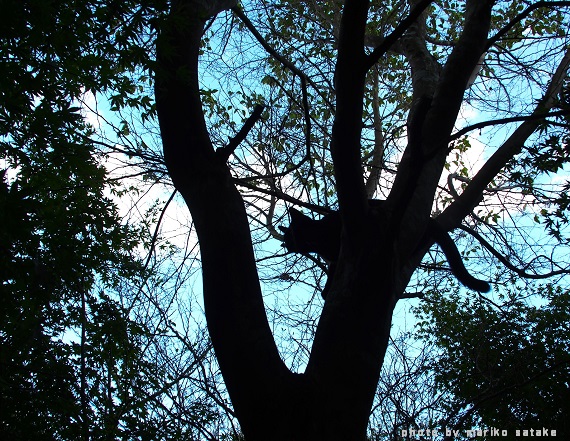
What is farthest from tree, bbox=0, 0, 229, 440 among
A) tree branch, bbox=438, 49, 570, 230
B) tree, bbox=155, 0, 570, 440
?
tree branch, bbox=438, 49, 570, 230

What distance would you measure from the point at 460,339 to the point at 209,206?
3797 millimetres

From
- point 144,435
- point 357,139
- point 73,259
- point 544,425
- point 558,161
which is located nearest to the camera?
point 357,139

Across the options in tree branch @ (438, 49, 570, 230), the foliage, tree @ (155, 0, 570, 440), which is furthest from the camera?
the foliage

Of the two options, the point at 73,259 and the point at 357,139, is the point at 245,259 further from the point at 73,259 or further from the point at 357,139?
the point at 73,259

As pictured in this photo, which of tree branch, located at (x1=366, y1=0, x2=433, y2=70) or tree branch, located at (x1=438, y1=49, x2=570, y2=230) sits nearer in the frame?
tree branch, located at (x1=366, y1=0, x2=433, y2=70)

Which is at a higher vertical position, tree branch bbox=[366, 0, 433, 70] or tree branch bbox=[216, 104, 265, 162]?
tree branch bbox=[366, 0, 433, 70]

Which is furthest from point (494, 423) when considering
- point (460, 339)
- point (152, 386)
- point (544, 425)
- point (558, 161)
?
point (152, 386)

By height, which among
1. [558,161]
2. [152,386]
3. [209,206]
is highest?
[558,161]

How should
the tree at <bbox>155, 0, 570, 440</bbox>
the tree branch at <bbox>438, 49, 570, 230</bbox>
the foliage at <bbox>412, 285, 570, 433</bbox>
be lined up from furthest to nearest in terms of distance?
the foliage at <bbox>412, 285, 570, 433</bbox> < the tree branch at <bbox>438, 49, 570, 230</bbox> < the tree at <bbox>155, 0, 570, 440</bbox>

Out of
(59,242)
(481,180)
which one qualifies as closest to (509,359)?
(481,180)

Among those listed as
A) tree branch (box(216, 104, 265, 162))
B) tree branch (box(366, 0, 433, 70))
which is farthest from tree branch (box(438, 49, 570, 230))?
tree branch (box(216, 104, 265, 162))

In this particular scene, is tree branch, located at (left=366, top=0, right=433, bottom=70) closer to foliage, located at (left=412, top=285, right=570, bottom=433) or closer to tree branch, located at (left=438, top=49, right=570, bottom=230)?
tree branch, located at (left=438, top=49, right=570, bottom=230)

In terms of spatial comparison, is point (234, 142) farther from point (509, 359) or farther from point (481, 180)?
point (509, 359)

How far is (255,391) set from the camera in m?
1.81
